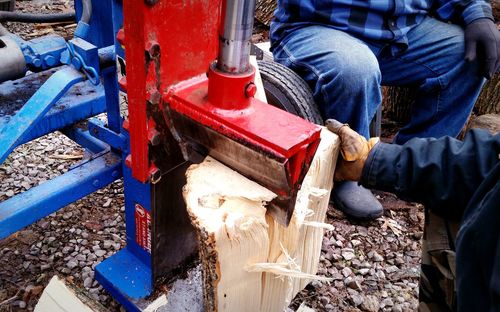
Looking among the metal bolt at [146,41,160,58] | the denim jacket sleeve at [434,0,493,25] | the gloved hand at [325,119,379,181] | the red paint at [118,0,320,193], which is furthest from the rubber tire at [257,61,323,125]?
the denim jacket sleeve at [434,0,493,25]

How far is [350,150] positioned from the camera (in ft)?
5.61

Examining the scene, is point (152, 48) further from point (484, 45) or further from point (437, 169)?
point (484, 45)

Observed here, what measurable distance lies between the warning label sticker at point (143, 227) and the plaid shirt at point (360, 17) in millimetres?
1345

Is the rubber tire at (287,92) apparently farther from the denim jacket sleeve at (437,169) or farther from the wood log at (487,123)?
the wood log at (487,123)

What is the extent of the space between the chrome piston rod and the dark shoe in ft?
5.47

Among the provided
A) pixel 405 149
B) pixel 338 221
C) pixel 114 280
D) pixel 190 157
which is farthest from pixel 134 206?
pixel 338 221

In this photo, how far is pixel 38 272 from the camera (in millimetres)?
2281

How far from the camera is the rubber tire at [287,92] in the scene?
7.18 feet

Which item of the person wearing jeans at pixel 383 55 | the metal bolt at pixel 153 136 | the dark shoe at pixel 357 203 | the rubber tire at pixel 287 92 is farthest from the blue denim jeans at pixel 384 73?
the metal bolt at pixel 153 136

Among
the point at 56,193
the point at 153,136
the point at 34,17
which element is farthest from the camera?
the point at 34,17

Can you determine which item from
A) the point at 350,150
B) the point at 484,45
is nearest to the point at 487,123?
the point at 484,45

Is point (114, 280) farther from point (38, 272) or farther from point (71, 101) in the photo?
point (71, 101)

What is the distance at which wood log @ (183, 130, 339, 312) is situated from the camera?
1299 millimetres

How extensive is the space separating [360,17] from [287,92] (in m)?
0.73
